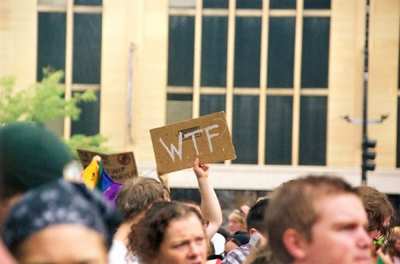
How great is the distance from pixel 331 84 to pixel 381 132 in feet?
7.37

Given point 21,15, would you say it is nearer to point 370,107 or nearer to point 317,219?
point 370,107

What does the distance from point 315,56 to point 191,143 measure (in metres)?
35.8

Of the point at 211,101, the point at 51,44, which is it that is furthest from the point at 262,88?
the point at 51,44

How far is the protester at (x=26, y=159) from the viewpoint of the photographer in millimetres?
3154

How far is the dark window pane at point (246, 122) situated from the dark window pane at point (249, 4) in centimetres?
309

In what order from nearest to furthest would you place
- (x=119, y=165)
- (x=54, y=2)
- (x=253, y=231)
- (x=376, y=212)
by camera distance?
(x=376, y=212), (x=253, y=231), (x=119, y=165), (x=54, y=2)

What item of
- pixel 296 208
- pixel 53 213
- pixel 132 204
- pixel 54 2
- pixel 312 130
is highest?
pixel 54 2

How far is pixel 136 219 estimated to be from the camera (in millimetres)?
6230

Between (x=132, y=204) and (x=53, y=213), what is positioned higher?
(x=53, y=213)

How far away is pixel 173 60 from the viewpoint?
145 feet

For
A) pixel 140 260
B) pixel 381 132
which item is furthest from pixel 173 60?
pixel 140 260

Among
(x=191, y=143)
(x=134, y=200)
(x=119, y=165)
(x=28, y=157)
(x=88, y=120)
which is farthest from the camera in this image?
(x=88, y=120)

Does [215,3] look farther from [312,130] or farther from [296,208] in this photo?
[296,208]

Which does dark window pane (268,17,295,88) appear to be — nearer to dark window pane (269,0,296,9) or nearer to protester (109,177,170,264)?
dark window pane (269,0,296,9)
